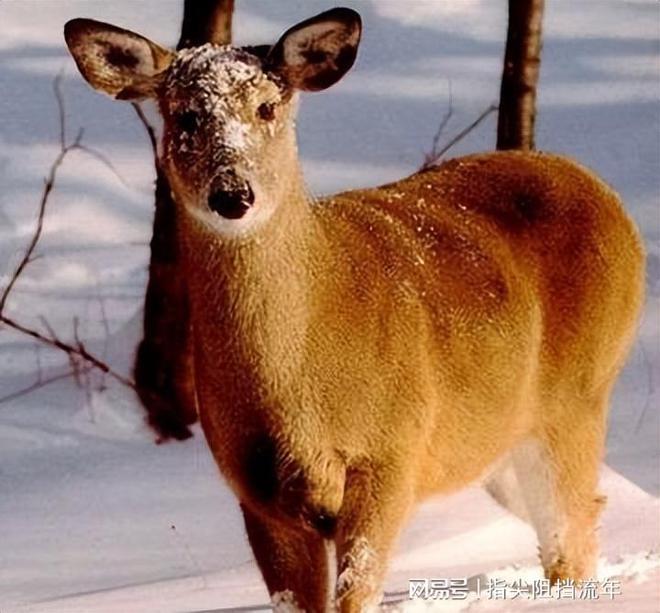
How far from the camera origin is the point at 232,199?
2.94 metres

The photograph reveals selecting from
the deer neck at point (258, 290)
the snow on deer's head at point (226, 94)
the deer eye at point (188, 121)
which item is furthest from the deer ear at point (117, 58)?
the deer neck at point (258, 290)

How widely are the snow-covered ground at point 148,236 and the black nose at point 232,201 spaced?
4.70ft

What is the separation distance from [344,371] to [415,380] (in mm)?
148

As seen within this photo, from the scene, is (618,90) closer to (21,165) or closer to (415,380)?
(21,165)

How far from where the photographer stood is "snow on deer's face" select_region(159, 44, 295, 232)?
296 centimetres

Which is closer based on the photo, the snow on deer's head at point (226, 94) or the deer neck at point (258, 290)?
the snow on deer's head at point (226, 94)

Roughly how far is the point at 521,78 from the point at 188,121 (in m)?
2.02

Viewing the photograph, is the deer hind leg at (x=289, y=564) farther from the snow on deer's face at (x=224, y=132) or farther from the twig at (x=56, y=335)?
the twig at (x=56, y=335)

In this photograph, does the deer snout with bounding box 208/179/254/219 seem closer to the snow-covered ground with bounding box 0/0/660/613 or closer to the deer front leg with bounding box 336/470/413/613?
the deer front leg with bounding box 336/470/413/613

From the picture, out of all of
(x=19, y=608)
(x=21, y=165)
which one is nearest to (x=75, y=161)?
(x=21, y=165)

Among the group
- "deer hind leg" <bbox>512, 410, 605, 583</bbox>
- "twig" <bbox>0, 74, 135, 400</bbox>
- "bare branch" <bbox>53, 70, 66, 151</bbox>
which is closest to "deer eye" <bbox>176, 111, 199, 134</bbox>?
"deer hind leg" <bbox>512, 410, 605, 583</bbox>

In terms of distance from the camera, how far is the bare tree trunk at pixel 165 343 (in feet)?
16.7

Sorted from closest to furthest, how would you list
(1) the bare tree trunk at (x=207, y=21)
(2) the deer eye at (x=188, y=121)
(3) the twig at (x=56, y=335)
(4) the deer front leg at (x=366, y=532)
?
(2) the deer eye at (x=188, y=121)
(4) the deer front leg at (x=366, y=532)
(1) the bare tree trunk at (x=207, y=21)
(3) the twig at (x=56, y=335)

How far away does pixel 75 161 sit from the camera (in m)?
5.90
